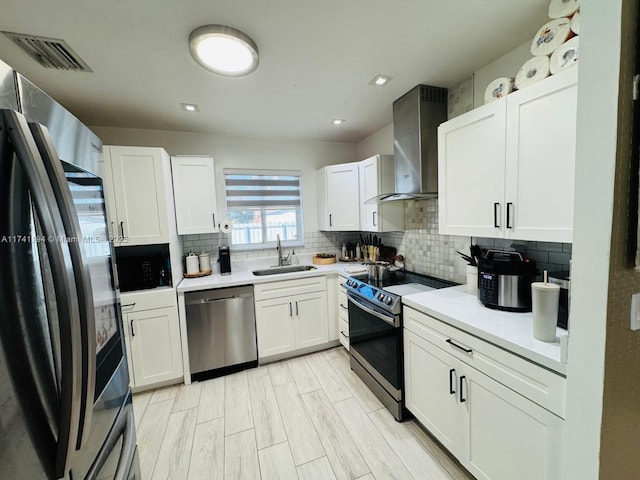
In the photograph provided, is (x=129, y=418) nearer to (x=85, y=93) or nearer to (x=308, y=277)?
(x=308, y=277)

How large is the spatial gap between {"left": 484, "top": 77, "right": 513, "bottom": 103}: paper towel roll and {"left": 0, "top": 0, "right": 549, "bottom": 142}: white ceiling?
10.8 inches

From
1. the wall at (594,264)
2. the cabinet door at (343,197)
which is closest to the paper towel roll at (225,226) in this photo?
the cabinet door at (343,197)

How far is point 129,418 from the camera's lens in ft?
3.69

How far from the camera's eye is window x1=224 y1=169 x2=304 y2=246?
3.25 m

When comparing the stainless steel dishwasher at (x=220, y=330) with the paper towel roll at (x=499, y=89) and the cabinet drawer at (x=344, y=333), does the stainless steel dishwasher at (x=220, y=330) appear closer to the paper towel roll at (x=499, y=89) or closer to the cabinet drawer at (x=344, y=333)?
the cabinet drawer at (x=344, y=333)

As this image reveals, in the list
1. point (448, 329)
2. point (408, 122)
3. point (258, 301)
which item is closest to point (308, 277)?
point (258, 301)

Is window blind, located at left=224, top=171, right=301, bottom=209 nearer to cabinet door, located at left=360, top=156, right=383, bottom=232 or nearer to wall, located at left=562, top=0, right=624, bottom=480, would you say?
cabinet door, located at left=360, top=156, right=383, bottom=232

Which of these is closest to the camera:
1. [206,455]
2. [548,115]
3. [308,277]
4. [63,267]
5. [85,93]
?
[63,267]

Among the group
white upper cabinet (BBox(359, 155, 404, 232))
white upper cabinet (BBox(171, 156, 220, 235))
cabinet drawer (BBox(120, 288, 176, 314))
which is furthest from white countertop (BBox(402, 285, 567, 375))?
white upper cabinet (BBox(171, 156, 220, 235))

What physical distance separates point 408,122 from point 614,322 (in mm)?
1890

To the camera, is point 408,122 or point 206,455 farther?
point 408,122

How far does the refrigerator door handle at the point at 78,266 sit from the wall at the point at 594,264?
1457mm

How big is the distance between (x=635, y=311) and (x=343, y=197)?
8.32 feet

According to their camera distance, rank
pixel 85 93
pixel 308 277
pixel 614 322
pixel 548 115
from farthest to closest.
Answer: pixel 308 277
pixel 85 93
pixel 548 115
pixel 614 322
